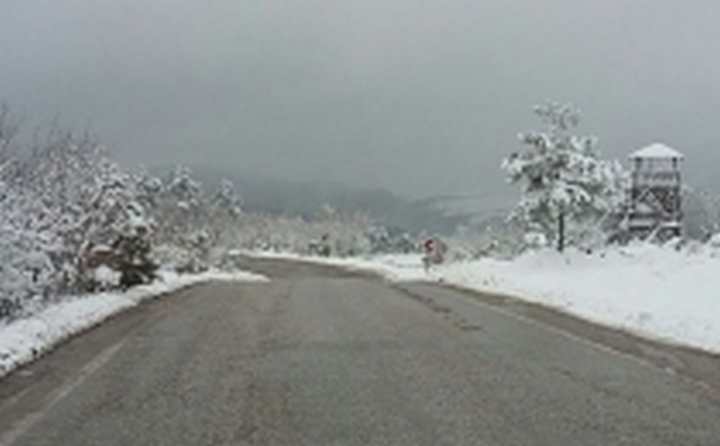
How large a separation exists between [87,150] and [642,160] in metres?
26.5

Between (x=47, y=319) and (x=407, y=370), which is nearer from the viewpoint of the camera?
(x=407, y=370)

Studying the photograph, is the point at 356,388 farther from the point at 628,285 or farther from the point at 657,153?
the point at 657,153

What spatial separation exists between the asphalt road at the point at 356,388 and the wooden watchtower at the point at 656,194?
90.4ft

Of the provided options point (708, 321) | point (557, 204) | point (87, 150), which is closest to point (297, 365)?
point (708, 321)

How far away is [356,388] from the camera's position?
29.4 feet

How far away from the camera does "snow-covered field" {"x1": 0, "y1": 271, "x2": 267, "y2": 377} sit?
11.3 metres

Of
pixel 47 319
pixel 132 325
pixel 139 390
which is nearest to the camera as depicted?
pixel 139 390

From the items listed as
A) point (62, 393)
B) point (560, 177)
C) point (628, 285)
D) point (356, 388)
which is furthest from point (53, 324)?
point (560, 177)

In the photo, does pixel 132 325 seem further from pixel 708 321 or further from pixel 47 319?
pixel 708 321

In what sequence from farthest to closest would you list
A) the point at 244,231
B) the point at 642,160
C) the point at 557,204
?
the point at 244,231 < the point at 642,160 < the point at 557,204

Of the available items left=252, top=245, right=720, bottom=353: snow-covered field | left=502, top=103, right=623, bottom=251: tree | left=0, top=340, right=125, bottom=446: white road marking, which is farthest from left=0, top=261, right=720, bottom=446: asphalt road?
left=502, top=103, right=623, bottom=251: tree

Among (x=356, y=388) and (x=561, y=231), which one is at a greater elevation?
(x=561, y=231)

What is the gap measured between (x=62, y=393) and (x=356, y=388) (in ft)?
9.70

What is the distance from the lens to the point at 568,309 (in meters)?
19.4
